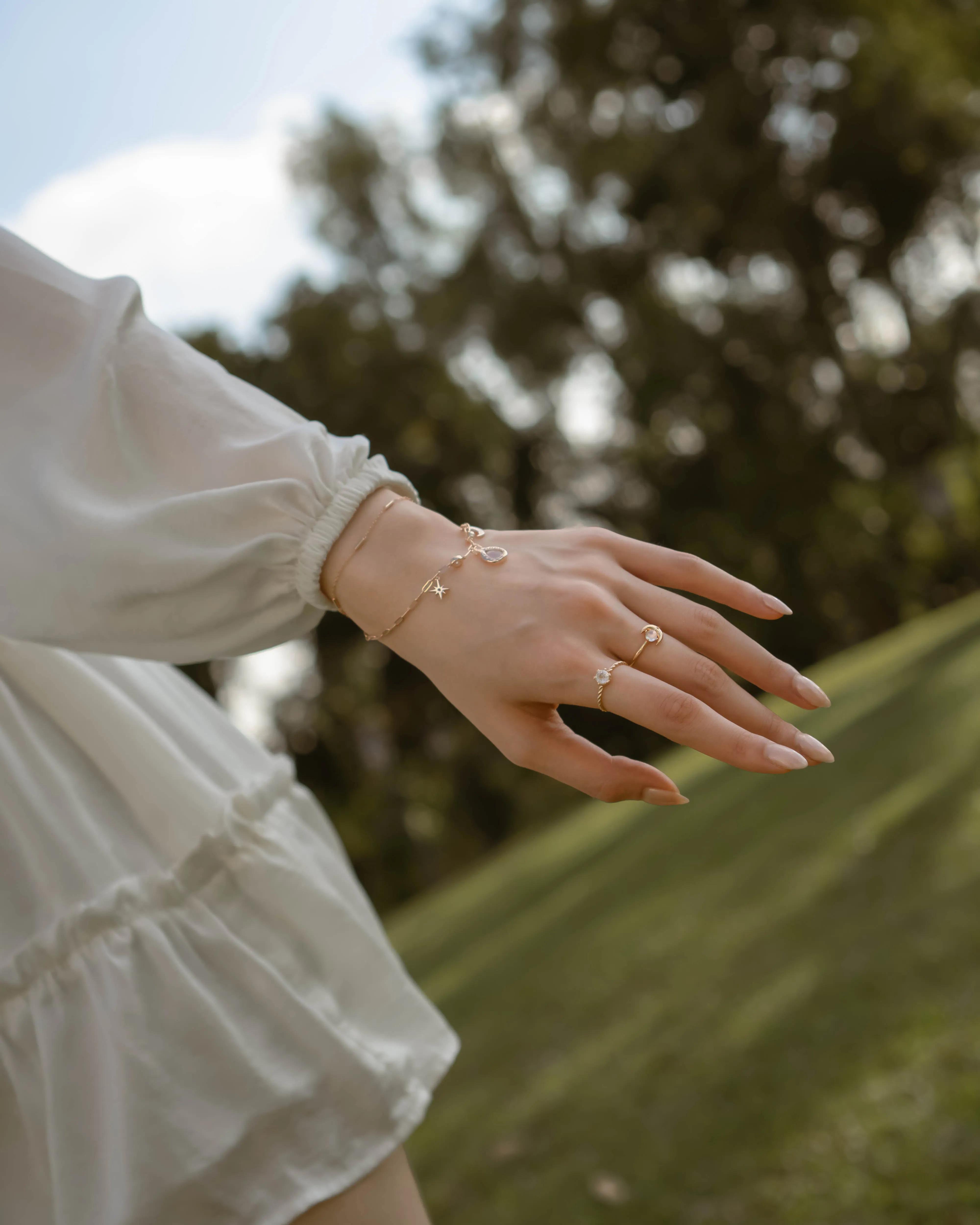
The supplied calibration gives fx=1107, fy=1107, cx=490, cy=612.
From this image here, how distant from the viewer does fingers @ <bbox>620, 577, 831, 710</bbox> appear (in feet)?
3.07

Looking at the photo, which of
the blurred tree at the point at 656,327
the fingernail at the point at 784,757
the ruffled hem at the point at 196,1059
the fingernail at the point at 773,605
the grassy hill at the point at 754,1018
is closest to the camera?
the fingernail at the point at 784,757

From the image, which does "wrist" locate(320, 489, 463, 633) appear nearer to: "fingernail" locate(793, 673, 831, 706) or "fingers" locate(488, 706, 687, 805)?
"fingers" locate(488, 706, 687, 805)

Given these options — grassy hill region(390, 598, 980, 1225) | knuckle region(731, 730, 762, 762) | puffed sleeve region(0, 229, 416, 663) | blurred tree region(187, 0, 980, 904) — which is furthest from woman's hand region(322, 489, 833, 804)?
blurred tree region(187, 0, 980, 904)

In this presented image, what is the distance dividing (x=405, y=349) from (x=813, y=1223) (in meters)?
15.3

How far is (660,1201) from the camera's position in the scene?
255cm

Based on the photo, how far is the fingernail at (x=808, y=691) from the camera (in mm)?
939

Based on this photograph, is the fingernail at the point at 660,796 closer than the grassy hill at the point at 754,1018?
Yes

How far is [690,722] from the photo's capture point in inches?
35.0

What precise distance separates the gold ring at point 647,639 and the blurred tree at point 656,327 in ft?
40.1

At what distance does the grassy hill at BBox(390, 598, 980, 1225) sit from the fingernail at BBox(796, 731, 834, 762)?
1594mm

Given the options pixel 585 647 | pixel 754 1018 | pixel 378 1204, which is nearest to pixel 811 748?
pixel 585 647

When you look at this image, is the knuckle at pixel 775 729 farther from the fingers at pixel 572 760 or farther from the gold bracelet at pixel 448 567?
the gold bracelet at pixel 448 567

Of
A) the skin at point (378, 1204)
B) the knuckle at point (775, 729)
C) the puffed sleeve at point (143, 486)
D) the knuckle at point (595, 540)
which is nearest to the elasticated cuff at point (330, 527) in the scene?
the puffed sleeve at point (143, 486)

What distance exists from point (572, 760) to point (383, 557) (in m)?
0.27
